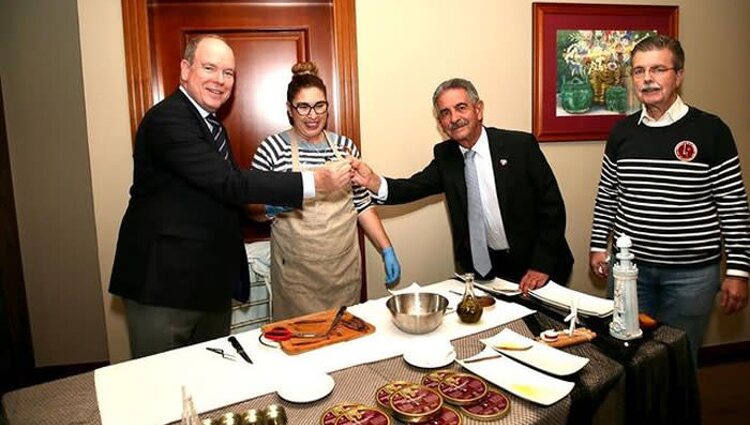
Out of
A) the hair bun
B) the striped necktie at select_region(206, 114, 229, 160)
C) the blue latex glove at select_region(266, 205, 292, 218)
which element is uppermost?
the hair bun

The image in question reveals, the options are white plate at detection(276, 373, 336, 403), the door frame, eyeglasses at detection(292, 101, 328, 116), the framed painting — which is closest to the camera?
white plate at detection(276, 373, 336, 403)

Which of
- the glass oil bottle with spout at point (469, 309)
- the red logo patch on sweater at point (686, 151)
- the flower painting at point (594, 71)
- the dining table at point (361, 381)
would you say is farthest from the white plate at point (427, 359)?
the flower painting at point (594, 71)

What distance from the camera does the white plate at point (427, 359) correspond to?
1321mm

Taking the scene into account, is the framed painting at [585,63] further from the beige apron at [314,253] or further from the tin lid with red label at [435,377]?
the tin lid with red label at [435,377]

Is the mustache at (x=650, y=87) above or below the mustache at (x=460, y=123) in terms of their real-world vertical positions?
above

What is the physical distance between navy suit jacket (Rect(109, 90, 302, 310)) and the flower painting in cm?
168

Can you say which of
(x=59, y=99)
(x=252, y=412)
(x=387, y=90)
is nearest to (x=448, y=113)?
(x=387, y=90)

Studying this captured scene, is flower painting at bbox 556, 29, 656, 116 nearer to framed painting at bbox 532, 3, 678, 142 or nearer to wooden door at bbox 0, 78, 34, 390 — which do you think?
framed painting at bbox 532, 3, 678, 142

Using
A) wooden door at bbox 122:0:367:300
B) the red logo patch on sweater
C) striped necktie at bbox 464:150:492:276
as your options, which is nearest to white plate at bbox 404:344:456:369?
striped necktie at bbox 464:150:492:276

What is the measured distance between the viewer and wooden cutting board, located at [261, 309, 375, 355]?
1.44m

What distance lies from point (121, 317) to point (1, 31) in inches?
68.6

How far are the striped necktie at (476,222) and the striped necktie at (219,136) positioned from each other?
3.27 feet

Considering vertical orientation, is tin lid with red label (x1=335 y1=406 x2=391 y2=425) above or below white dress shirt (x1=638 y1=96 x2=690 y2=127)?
below

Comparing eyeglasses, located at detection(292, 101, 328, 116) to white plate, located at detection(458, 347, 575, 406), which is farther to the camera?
eyeglasses, located at detection(292, 101, 328, 116)
